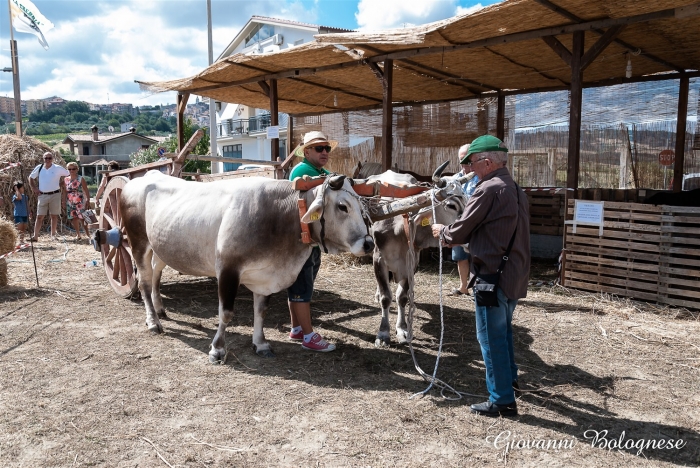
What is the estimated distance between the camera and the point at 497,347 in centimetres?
347

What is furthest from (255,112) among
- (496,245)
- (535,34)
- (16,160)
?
(496,245)

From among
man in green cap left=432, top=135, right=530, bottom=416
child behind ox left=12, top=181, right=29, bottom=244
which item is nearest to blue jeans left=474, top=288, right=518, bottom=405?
man in green cap left=432, top=135, right=530, bottom=416

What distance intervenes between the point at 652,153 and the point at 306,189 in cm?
928

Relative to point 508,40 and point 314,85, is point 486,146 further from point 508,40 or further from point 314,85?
point 314,85

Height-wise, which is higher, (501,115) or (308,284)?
(501,115)

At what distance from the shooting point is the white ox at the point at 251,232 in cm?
413

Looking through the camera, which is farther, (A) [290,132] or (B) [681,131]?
(A) [290,132]

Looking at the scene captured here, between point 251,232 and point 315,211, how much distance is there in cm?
63

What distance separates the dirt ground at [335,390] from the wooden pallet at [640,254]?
0.33 m

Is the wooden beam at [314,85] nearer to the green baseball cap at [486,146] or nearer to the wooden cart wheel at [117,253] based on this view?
the wooden cart wheel at [117,253]

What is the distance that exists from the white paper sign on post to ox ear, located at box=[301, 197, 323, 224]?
14.2ft

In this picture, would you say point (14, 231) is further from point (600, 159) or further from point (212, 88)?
point (600, 159)

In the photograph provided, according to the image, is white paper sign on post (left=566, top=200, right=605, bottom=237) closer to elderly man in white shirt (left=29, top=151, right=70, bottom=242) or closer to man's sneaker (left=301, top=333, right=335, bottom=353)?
man's sneaker (left=301, top=333, right=335, bottom=353)

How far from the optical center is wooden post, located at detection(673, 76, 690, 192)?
9.84m
